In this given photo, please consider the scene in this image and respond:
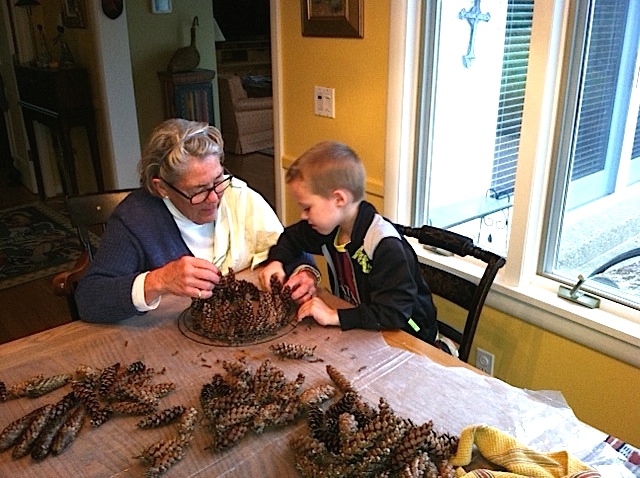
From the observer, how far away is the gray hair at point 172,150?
59.4 inches

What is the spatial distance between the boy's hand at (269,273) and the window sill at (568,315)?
0.70m

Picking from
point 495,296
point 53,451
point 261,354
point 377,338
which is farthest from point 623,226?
point 53,451

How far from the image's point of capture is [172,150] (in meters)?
1.51

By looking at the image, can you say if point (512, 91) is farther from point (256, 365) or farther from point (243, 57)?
point (243, 57)

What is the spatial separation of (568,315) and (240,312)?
96cm

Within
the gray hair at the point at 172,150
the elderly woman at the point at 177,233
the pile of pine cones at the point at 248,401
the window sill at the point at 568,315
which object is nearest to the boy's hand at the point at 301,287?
the elderly woman at the point at 177,233

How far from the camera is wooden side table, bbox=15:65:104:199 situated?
3883 mm

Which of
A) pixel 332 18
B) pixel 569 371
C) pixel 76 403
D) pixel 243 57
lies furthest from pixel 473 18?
pixel 243 57

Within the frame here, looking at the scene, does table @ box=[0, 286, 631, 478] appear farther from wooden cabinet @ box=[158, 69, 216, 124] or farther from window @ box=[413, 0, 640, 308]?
wooden cabinet @ box=[158, 69, 216, 124]

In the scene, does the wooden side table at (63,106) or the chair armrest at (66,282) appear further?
the wooden side table at (63,106)

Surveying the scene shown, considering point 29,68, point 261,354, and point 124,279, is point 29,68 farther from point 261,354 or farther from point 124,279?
point 261,354

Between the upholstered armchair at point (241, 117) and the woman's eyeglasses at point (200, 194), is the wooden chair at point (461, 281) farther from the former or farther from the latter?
the upholstered armchair at point (241, 117)

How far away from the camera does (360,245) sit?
145 centimetres

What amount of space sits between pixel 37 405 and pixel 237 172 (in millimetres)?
4682
